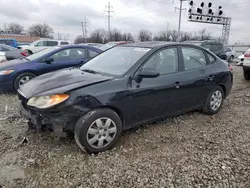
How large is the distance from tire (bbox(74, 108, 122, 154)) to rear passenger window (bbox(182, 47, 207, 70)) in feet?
5.73

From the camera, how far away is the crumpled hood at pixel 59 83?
2775 mm

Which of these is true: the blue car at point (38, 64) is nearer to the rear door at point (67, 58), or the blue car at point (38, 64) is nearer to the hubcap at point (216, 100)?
the rear door at point (67, 58)

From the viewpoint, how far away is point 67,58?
20.9 feet

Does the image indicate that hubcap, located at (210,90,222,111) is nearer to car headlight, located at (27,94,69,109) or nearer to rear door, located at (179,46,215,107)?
rear door, located at (179,46,215,107)

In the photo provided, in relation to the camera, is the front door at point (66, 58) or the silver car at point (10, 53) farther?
the silver car at point (10, 53)

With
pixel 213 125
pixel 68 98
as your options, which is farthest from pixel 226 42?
pixel 68 98

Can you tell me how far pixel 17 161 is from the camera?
272cm

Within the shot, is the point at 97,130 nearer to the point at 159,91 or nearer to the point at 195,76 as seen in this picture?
the point at 159,91

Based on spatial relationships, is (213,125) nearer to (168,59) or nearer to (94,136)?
(168,59)

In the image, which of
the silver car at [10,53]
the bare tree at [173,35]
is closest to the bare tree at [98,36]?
the bare tree at [173,35]

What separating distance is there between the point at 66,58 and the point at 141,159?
178 inches

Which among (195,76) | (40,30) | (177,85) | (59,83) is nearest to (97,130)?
(59,83)

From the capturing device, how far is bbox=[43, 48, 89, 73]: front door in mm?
6053

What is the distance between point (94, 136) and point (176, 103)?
1596 mm
